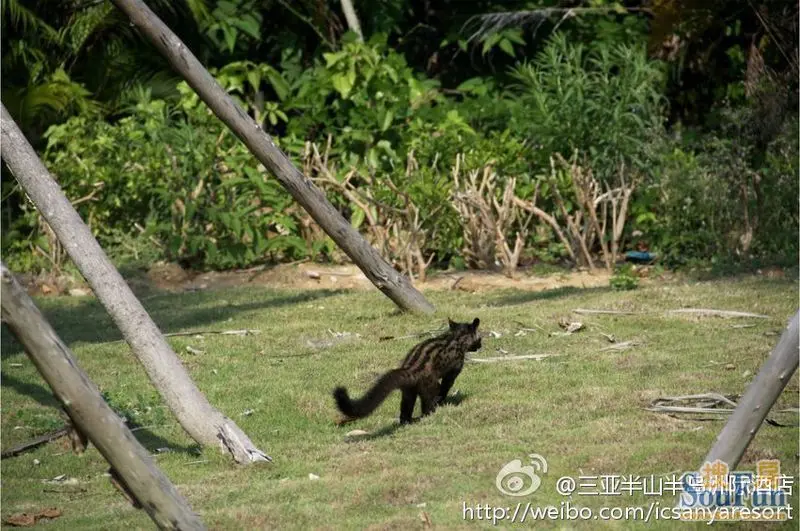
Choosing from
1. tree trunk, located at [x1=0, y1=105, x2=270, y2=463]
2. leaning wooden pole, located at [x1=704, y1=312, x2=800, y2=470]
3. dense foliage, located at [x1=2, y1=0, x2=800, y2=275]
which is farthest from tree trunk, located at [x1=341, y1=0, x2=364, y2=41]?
leaning wooden pole, located at [x1=704, y1=312, x2=800, y2=470]

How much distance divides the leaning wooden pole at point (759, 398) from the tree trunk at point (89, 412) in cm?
256

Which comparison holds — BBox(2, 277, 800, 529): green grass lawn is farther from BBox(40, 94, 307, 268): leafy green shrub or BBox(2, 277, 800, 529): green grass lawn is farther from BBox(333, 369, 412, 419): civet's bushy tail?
BBox(40, 94, 307, 268): leafy green shrub

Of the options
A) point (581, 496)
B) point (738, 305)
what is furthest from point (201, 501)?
point (738, 305)

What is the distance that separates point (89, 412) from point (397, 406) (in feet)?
12.2

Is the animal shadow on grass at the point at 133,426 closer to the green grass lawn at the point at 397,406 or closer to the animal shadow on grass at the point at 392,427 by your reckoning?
the green grass lawn at the point at 397,406

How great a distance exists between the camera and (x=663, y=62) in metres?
17.5

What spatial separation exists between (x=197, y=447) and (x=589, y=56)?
37.5ft

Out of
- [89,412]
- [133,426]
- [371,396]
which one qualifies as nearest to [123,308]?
[133,426]

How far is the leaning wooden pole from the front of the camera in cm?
604

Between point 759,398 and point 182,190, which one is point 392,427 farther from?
point 182,190

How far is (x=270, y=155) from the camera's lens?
11.4 metres

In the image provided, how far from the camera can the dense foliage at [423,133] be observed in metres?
15.1

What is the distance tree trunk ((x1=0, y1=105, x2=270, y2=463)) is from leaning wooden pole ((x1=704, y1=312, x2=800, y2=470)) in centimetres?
308

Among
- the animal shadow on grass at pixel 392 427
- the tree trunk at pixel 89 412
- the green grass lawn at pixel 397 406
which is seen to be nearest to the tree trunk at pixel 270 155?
the green grass lawn at pixel 397 406
